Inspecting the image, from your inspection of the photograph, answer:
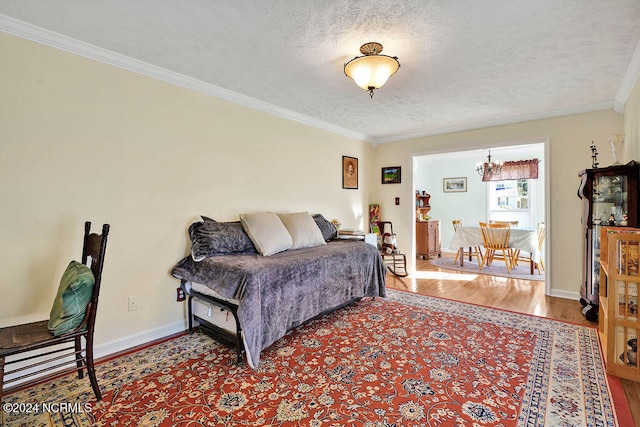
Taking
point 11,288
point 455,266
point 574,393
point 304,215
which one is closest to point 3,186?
point 11,288

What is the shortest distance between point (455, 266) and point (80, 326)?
18.3ft

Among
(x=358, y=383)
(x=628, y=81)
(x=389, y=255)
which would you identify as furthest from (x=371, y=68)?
(x=389, y=255)

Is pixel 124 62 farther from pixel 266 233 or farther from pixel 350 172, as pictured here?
pixel 350 172

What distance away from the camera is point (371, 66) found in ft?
7.34

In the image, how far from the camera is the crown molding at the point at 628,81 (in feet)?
7.99

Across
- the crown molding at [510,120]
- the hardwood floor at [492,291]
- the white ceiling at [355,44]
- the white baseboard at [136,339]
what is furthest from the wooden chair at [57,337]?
the crown molding at [510,120]

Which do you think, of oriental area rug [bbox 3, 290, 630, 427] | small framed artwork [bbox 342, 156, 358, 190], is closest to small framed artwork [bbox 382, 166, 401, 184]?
small framed artwork [bbox 342, 156, 358, 190]

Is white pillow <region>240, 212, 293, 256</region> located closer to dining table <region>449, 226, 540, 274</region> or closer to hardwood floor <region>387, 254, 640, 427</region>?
hardwood floor <region>387, 254, 640, 427</region>

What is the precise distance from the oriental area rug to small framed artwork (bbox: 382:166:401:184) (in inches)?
115

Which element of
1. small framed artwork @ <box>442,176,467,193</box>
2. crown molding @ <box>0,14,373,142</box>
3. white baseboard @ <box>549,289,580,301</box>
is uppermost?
crown molding @ <box>0,14,373,142</box>

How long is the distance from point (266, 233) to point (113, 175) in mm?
1359

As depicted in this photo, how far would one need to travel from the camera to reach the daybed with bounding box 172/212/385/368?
221 cm

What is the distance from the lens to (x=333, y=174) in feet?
15.1

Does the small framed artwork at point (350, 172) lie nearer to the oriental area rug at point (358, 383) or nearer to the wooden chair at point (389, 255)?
the wooden chair at point (389, 255)
